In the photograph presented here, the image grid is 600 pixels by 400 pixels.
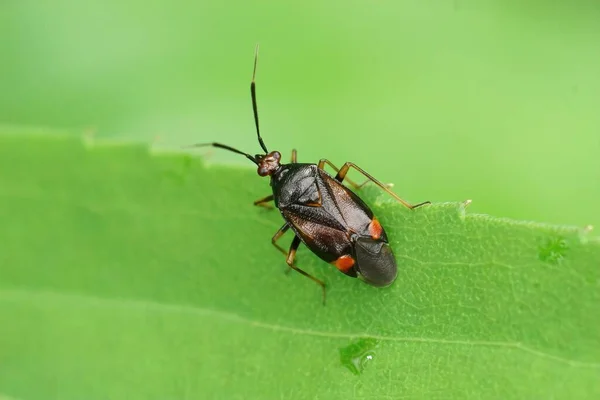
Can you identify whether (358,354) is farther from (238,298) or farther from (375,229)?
(238,298)

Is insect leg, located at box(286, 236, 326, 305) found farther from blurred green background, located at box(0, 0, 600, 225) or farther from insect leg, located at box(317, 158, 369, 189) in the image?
blurred green background, located at box(0, 0, 600, 225)

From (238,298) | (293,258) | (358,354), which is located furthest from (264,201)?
(358,354)

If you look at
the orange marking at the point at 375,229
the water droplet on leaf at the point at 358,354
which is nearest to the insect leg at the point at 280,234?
the orange marking at the point at 375,229

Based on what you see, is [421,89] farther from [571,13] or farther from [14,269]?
[14,269]

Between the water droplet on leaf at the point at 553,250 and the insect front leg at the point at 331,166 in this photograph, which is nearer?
the water droplet on leaf at the point at 553,250

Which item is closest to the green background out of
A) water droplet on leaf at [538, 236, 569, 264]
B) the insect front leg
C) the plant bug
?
water droplet on leaf at [538, 236, 569, 264]

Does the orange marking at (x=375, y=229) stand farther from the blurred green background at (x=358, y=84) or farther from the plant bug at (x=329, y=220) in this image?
the blurred green background at (x=358, y=84)
